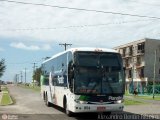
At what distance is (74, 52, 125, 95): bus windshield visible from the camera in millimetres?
20391

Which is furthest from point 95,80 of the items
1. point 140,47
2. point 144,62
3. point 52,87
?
point 140,47

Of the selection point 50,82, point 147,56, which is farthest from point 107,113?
point 147,56

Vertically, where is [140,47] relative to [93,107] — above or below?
above

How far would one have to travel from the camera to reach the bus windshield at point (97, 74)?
2039 cm

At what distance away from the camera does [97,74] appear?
20578mm

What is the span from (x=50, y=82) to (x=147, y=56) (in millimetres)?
71024

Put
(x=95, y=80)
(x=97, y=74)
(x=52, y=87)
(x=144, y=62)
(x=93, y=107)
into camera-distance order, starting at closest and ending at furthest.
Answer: (x=93, y=107)
(x=95, y=80)
(x=97, y=74)
(x=52, y=87)
(x=144, y=62)

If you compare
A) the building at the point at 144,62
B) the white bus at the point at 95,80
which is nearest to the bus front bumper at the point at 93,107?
the white bus at the point at 95,80

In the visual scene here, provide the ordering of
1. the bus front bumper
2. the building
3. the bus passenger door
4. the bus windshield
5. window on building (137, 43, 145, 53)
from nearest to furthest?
1. the bus front bumper
2. the bus windshield
3. the bus passenger door
4. the building
5. window on building (137, 43, 145, 53)

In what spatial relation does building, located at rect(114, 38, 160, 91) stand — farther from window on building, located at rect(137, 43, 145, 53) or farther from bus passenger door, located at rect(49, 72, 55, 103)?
bus passenger door, located at rect(49, 72, 55, 103)

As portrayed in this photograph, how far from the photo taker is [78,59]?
2078 cm

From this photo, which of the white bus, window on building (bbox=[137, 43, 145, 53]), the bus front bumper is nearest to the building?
window on building (bbox=[137, 43, 145, 53])

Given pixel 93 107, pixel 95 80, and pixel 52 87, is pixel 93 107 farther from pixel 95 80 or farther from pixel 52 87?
pixel 52 87

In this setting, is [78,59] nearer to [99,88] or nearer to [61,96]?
[99,88]
